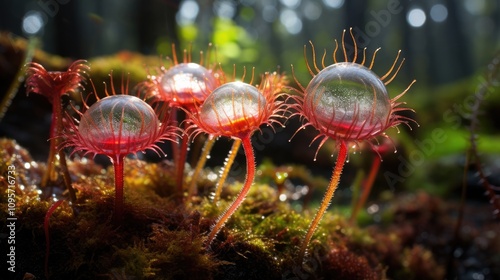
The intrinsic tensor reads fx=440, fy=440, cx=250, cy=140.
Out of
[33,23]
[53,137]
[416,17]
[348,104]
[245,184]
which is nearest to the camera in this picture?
[348,104]

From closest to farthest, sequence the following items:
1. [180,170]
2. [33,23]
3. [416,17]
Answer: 1. [180,170]
2. [33,23]
3. [416,17]

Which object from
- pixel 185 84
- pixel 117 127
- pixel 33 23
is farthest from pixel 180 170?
pixel 33 23

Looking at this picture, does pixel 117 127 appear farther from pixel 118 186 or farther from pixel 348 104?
pixel 348 104

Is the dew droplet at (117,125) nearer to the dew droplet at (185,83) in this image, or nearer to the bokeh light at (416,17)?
the dew droplet at (185,83)

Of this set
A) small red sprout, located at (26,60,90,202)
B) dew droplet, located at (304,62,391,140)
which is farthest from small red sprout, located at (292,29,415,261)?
small red sprout, located at (26,60,90,202)

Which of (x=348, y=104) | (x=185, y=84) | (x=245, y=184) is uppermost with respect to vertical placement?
(x=185, y=84)

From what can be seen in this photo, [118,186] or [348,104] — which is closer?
[348,104]

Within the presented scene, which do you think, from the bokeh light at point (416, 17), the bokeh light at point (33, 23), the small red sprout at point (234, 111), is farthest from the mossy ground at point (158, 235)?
the bokeh light at point (416, 17)
